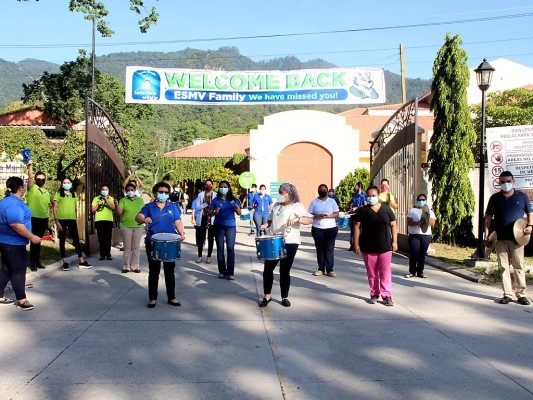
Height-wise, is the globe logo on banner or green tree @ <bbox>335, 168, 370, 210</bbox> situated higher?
the globe logo on banner

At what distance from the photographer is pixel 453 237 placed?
16625mm

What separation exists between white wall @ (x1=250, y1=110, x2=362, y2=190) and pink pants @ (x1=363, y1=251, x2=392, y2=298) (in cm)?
2478

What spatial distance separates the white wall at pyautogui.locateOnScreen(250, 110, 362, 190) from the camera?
32938mm

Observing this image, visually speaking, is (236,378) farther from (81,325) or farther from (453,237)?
(453,237)

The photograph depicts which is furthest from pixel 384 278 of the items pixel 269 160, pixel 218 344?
pixel 269 160

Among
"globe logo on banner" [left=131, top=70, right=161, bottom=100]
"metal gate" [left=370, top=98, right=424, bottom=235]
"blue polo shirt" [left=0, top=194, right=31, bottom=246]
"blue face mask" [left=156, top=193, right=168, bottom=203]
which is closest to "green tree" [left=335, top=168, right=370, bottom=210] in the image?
"globe logo on banner" [left=131, top=70, right=161, bottom=100]

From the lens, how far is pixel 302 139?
3303 cm

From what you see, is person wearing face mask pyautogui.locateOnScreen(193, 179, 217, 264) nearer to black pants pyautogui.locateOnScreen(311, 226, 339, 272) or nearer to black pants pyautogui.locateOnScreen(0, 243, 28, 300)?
black pants pyautogui.locateOnScreen(311, 226, 339, 272)

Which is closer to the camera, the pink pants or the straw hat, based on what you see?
the straw hat

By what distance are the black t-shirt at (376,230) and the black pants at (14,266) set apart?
4695 millimetres

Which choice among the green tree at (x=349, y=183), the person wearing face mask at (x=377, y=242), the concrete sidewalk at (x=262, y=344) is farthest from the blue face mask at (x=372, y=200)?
the green tree at (x=349, y=183)

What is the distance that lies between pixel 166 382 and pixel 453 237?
13.4m

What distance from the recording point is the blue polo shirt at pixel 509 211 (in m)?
8.10

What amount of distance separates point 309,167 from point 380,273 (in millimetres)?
25132
